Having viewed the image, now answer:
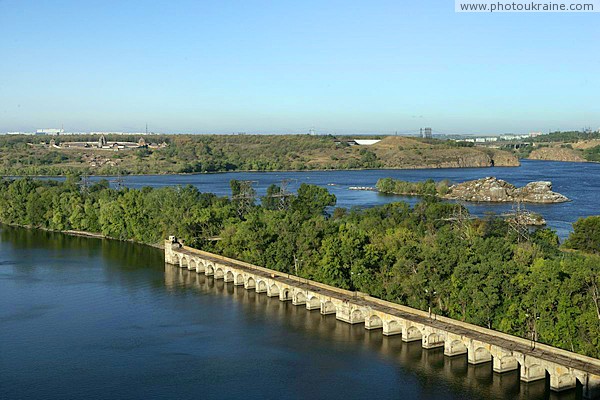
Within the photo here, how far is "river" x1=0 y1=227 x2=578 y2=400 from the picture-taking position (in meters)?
30.8

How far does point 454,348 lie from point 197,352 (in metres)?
13.4

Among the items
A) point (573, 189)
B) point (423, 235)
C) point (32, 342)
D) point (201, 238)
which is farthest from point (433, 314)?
point (573, 189)

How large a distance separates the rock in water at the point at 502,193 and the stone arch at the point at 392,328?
2584 inches

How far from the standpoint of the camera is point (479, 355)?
33.0 m

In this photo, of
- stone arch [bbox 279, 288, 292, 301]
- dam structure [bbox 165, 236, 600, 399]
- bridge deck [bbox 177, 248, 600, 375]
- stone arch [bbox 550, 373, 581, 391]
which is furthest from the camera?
stone arch [bbox 279, 288, 292, 301]

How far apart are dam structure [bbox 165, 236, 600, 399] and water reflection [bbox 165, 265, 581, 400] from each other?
420 mm

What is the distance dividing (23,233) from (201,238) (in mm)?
28125

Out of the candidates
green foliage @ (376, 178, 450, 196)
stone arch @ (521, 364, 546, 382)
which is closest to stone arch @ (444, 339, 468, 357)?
stone arch @ (521, 364, 546, 382)

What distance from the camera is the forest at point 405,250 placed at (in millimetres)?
32594

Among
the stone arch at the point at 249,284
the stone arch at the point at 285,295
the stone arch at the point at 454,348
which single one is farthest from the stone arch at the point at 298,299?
the stone arch at the point at 454,348

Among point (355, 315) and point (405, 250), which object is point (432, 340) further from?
point (405, 250)

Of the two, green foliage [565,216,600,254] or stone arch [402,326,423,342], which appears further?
green foliage [565,216,600,254]

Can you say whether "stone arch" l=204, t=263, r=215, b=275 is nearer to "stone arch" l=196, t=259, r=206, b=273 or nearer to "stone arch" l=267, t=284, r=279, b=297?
"stone arch" l=196, t=259, r=206, b=273

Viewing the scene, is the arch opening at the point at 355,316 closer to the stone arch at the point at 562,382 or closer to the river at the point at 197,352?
the river at the point at 197,352
